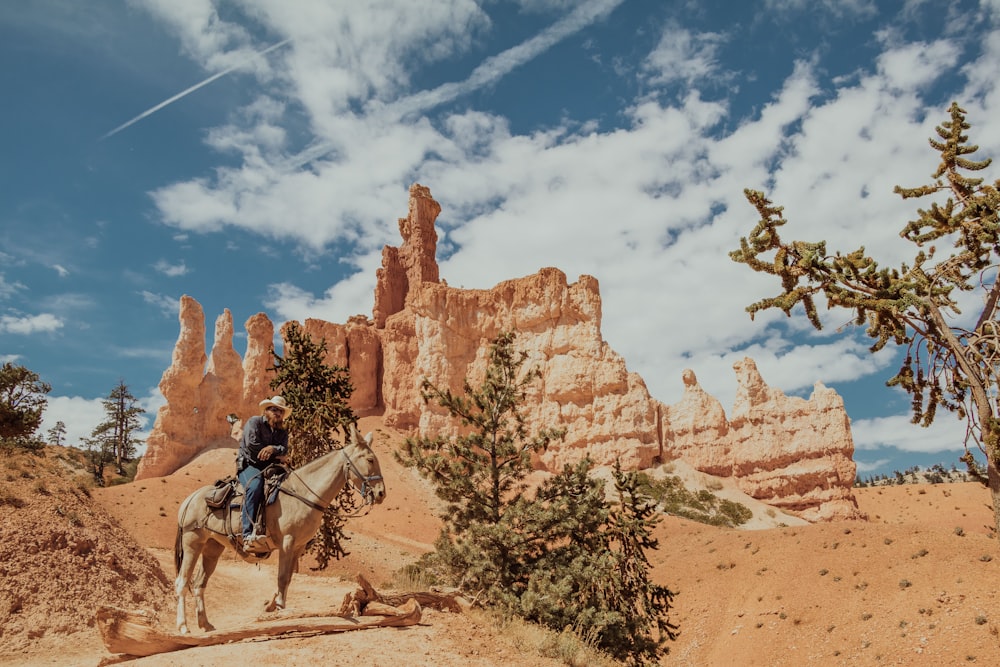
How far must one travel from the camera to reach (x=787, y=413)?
54.6m

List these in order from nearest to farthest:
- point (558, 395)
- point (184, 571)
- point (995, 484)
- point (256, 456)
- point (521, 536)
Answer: point (995, 484)
point (184, 571)
point (256, 456)
point (521, 536)
point (558, 395)

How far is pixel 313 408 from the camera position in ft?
78.7

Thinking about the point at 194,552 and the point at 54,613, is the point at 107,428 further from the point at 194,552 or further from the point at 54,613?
the point at 194,552

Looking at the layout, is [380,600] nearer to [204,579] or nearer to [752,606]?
[204,579]

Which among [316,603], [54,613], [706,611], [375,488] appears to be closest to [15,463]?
[54,613]

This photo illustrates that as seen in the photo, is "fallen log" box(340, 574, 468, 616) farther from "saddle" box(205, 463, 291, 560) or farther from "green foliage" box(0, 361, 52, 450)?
"green foliage" box(0, 361, 52, 450)

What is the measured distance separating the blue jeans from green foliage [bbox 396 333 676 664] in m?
4.93

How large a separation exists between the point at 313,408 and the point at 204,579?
1327 cm

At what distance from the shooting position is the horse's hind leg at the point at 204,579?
1065cm

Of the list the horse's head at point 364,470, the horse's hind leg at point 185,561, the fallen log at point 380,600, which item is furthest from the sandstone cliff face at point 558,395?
the horse's hind leg at point 185,561

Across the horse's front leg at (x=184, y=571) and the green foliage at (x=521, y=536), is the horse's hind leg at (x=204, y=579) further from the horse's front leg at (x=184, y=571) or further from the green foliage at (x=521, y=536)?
the green foliage at (x=521, y=536)

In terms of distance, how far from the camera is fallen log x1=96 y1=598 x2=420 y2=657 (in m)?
9.34

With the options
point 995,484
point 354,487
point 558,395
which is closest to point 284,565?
point 354,487

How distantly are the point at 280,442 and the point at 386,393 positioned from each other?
59.0 metres
